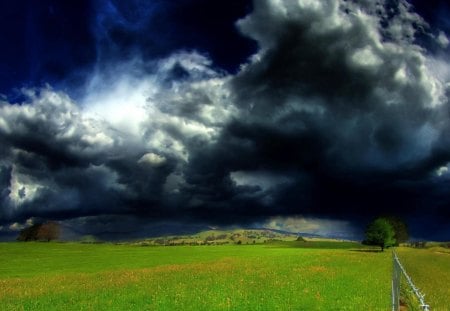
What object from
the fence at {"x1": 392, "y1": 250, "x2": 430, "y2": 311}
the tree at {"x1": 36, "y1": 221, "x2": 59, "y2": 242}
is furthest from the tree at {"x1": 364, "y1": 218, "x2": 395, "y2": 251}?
the tree at {"x1": 36, "y1": 221, "x2": 59, "y2": 242}

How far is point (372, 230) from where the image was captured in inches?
5103

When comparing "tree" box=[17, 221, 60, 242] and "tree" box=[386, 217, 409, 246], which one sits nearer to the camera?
"tree" box=[386, 217, 409, 246]

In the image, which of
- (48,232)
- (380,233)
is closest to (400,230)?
(380,233)

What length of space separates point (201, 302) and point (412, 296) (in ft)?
49.4

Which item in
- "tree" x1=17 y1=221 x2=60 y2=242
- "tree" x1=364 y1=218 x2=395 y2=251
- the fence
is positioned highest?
"tree" x1=17 y1=221 x2=60 y2=242

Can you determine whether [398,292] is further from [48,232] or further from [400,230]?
[48,232]

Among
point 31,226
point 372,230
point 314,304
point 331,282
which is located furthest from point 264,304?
point 31,226

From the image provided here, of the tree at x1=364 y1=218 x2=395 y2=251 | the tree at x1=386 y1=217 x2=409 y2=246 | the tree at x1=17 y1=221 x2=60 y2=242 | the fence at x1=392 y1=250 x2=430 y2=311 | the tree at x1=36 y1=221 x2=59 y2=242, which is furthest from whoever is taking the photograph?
the tree at x1=36 y1=221 x2=59 y2=242

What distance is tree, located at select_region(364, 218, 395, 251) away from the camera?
128 m

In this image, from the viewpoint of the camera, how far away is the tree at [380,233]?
128000mm

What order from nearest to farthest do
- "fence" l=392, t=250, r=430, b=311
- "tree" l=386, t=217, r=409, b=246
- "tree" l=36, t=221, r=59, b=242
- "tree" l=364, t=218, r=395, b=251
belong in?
"fence" l=392, t=250, r=430, b=311
"tree" l=364, t=218, r=395, b=251
"tree" l=386, t=217, r=409, b=246
"tree" l=36, t=221, r=59, b=242

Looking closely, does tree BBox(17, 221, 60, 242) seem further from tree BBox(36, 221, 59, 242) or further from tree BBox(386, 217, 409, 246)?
tree BBox(386, 217, 409, 246)

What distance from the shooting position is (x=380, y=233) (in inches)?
5054

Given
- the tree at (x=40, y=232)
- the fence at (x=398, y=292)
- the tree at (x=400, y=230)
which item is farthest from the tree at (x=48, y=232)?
the fence at (x=398, y=292)
